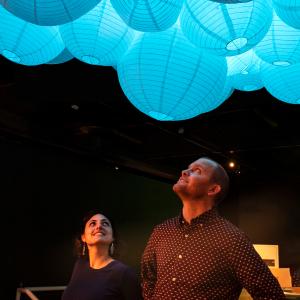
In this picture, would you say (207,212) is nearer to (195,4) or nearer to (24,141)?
(195,4)

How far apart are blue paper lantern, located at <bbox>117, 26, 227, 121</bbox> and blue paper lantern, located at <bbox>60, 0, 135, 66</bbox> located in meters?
0.07

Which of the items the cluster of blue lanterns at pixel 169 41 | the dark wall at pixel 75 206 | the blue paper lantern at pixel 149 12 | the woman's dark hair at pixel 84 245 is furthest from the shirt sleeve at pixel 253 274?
the dark wall at pixel 75 206

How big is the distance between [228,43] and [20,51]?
73cm

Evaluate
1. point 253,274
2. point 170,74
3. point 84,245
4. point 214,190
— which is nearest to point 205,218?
point 214,190

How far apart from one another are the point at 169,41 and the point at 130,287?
3.57 ft

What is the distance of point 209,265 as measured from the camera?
1.55 m

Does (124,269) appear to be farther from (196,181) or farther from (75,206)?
(75,206)

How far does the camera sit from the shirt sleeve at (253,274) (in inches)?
59.0

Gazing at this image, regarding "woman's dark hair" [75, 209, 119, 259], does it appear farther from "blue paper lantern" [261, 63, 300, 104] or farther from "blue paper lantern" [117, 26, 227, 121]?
"blue paper lantern" [261, 63, 300, 104]

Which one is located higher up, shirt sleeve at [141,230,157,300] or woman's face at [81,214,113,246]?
woman's face at [81,214,113,246]

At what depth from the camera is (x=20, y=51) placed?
1.65 m

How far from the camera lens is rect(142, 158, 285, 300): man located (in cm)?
152

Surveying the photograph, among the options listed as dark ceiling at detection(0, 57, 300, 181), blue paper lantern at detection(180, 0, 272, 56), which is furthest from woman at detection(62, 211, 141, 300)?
dark ceiling at detection(0, 57, 300, 181)

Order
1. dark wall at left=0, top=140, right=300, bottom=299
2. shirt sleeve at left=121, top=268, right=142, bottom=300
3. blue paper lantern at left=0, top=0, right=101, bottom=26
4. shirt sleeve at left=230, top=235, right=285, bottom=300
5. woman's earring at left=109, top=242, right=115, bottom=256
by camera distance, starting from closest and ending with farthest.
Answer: blue paper lantern at left=0, top=0, right=101, bottom=26, shirt sleeve at left=230, top=235, right=285, bottom=300, shirt sleeve at left=121, top=268, right=142, bottom=300, woman's earring at left=109, top=242, right=115, bottom=256, dark wall at left=0, top=140, right=300, bottom=299
